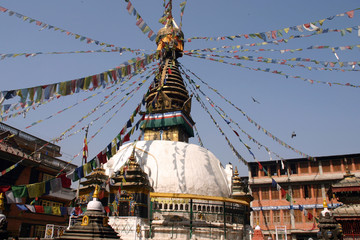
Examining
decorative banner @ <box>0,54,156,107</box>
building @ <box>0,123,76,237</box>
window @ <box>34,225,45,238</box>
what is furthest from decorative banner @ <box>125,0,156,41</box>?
window @ <box>34,225,45,238</box>

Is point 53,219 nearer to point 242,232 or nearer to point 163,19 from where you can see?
point 242,232

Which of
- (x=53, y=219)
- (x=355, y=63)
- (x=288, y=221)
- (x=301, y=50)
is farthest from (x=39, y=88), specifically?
(x=288, y=221)

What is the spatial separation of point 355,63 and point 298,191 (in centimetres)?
2116

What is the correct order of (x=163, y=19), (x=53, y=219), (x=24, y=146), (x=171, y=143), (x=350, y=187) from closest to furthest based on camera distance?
(x=350, y=187), (x=171, y=143), (x=163, y=19), (x=53, y=219), (x=24, y=146)

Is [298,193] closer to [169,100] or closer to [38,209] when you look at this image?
[169,100]

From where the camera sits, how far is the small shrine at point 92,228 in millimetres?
8935

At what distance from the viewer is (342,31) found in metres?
11.5

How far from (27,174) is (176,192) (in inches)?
534

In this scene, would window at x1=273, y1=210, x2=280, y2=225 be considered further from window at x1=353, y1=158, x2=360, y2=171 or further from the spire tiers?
the spire tiers

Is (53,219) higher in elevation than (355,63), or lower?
lower

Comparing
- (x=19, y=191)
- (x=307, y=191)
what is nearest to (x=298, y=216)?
(x=307, y=191)

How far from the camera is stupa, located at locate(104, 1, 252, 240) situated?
16484 millimetres

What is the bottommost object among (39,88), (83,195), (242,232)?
(242,232)

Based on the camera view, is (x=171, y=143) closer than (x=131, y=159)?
No
